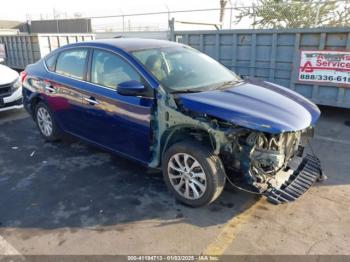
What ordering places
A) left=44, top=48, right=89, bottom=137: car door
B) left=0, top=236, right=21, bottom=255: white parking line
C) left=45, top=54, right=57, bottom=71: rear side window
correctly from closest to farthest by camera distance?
left=0, top=236, right=21, bottom=255: white parking line, left=44, top=48, right=89, bottom=137: car door, left=45, top=54, right=57, bottom=71: rear side window

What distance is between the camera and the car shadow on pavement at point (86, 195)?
11.1 feet

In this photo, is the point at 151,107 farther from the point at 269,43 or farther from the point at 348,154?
the point at 269,43

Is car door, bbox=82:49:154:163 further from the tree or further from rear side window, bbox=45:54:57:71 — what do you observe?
the tree

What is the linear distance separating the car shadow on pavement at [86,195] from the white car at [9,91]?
1.99 m

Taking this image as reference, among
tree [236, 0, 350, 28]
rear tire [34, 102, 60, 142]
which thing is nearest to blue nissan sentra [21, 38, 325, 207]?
rear tire [34, 102, 60, 142]

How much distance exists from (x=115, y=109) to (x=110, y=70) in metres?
0.53

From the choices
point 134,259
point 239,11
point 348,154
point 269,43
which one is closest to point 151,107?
point 134,259

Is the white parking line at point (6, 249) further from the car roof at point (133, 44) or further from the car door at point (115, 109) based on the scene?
the car roof at point (133, 44)

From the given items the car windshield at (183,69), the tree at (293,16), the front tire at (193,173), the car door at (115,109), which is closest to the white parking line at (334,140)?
the car windshield at (183,69)

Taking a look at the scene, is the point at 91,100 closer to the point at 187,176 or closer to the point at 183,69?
the point at 183,69

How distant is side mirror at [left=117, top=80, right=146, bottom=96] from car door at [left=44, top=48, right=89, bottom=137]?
100 cm

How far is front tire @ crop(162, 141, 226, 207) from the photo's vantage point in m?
3.29

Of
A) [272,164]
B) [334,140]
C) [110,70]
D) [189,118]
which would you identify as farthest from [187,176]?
[334,140]

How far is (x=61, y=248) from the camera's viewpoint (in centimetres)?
293
